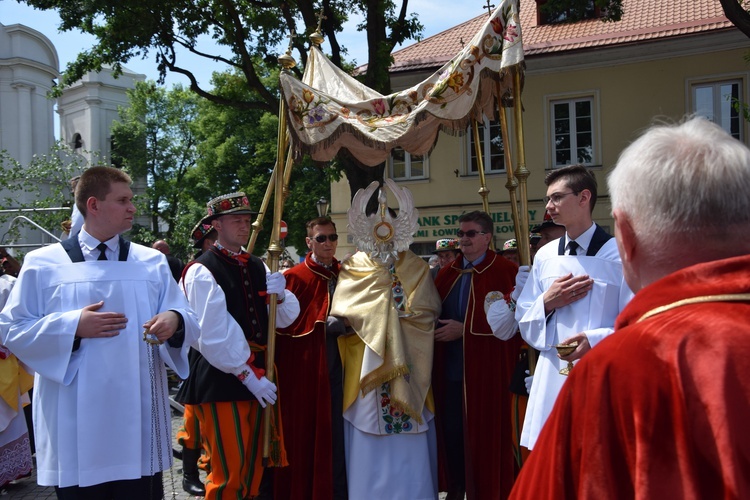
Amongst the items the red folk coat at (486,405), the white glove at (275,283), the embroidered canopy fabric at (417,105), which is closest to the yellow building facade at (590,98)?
the embroidered canopy fabric at (417,105)

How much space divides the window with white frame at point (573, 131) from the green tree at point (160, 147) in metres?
19.6

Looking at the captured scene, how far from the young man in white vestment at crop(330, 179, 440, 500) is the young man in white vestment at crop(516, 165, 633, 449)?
3.83 feet

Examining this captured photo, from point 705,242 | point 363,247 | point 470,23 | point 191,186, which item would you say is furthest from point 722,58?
point 191,186

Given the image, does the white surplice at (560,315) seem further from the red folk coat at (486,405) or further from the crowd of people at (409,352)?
the red folk coat at (486,405)

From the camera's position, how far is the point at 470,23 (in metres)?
20.8

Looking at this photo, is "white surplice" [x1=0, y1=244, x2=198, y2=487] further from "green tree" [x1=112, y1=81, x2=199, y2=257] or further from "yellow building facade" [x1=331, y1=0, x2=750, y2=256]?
"green tree" [x1=112, y1=81, x2=199, y2=257]

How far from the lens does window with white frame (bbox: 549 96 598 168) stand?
17625 millimetres

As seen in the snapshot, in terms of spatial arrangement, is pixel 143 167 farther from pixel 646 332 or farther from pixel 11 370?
pixel 646 332

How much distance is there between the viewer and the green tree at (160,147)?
3444 centimetres

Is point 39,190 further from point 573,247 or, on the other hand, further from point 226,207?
point 573,247

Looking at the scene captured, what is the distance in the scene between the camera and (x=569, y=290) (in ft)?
11.7

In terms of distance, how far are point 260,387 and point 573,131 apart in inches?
590

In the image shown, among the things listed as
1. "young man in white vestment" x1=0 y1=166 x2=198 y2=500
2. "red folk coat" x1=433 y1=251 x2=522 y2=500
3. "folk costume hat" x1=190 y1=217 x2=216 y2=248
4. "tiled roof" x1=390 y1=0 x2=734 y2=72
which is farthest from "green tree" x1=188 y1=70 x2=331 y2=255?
"young man in white vestment" x1=0 y1=166 x2=198 y2=500

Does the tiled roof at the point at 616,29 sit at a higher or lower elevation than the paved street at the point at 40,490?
higher
